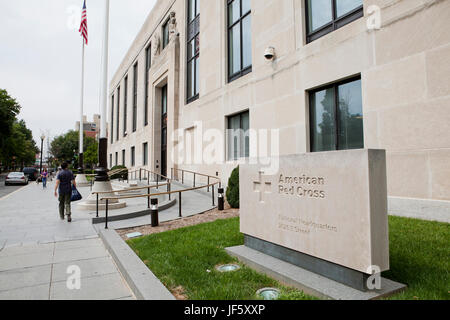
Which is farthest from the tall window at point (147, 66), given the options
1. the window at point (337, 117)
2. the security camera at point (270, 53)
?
the window at point (337, 117)

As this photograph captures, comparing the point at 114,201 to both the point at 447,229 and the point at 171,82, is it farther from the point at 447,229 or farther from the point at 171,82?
the point at 171,82

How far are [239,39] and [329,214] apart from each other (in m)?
13.4

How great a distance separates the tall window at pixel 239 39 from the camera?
45.8ft

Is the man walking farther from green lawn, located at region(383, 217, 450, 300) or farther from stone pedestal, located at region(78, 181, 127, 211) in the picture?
green lawn, located at region(383, 217, 450, 300)

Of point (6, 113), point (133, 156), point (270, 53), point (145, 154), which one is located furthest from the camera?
point (6, 113)

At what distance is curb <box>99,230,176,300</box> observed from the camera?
3.37m

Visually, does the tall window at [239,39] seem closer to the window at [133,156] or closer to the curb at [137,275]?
the curb at [137,275]

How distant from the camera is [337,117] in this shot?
928 centimetres

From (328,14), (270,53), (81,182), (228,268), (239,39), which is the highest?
(239,39)

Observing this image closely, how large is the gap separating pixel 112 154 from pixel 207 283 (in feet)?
156

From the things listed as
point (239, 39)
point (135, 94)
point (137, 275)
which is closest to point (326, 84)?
point (239, 39)

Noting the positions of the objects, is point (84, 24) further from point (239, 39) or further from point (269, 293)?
point (269, 293)

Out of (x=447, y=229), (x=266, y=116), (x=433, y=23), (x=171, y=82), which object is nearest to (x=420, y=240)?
(x=447, y=229)

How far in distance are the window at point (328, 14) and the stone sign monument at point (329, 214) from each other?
730 centimetres
